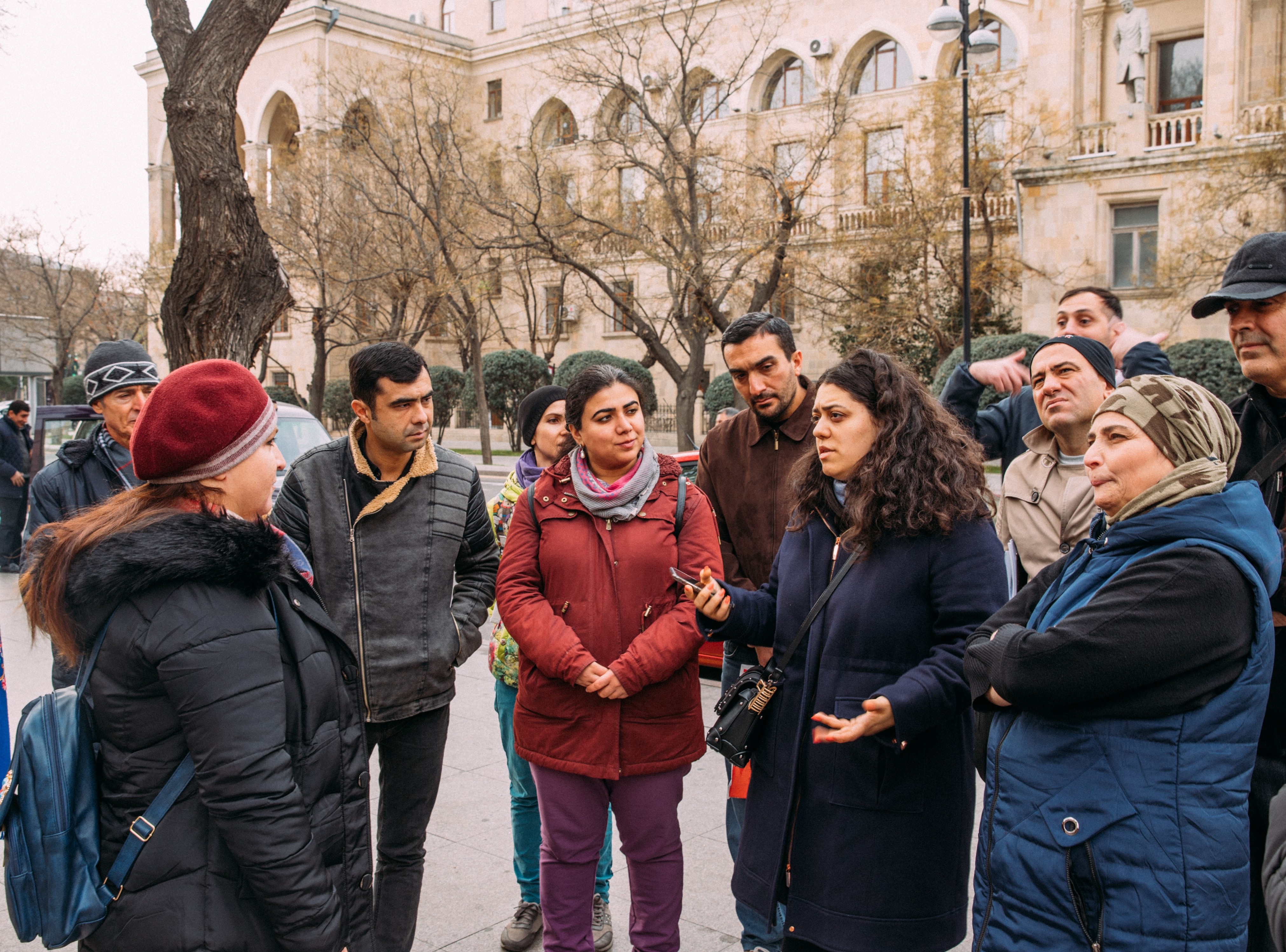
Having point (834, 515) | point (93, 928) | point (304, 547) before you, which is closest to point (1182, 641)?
point (834, 515)

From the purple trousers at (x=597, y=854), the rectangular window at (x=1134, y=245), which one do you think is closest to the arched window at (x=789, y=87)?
the rectangular window at (x=1134, y=245)

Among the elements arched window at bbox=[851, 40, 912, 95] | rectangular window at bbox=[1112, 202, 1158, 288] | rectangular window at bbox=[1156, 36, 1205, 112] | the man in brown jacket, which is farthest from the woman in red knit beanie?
arched window at bbox=[851, 40, 912, 95]

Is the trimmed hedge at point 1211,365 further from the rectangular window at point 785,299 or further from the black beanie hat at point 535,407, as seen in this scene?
the black beanie hat at point 535,407

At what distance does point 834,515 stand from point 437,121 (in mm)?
26706

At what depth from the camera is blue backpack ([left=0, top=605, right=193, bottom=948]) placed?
6.77 ft

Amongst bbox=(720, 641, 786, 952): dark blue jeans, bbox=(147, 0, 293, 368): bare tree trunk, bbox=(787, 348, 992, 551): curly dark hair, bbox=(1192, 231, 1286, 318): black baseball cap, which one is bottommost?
bbox=(720, 641, 786, 952): dark blue jeans

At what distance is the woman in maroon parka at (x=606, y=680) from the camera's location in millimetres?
3250

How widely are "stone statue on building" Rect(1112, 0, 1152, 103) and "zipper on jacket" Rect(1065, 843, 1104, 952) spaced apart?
28.4m

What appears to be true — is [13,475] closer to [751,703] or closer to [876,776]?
[751,703]

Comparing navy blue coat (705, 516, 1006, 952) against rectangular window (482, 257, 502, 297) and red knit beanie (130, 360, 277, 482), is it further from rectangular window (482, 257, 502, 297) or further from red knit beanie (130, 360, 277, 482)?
rectangular window (482, 257, 502, 297)

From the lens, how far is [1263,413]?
2.93 m

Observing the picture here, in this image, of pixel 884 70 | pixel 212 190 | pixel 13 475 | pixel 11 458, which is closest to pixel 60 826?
pixel 212 190

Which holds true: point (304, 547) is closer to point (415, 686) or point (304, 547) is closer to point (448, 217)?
point (415, 686)

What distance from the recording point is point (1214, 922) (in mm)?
2088
